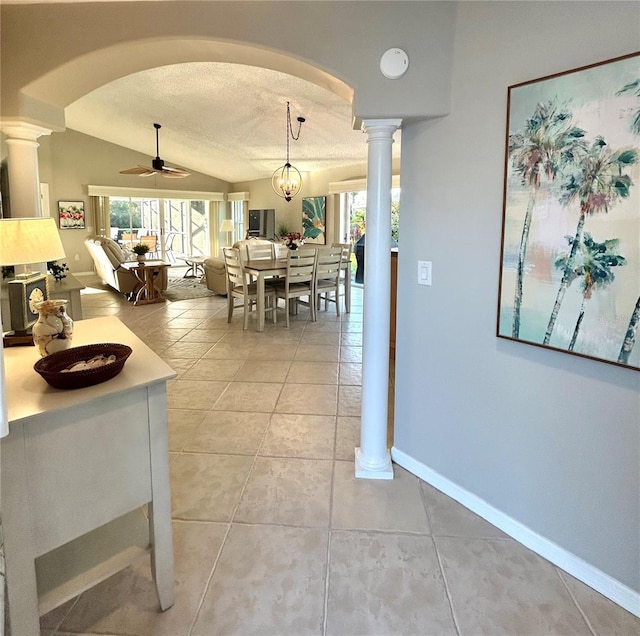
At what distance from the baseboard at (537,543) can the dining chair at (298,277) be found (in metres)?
3.39

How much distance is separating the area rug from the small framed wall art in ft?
8.04

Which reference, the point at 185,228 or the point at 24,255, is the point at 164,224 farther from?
the point at 24,255

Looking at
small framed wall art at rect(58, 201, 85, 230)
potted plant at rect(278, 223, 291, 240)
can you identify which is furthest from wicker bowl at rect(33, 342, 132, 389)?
small framed wall art at rect(58, 201, 85, 230)

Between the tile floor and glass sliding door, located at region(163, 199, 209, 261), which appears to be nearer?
the tile floor

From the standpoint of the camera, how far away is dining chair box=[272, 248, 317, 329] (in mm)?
5473

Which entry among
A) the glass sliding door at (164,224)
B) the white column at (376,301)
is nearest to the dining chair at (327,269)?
the white column at (376,301)

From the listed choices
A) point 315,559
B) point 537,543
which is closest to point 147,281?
point 315,559

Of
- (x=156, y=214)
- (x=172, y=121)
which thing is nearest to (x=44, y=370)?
(x=172, y=121)

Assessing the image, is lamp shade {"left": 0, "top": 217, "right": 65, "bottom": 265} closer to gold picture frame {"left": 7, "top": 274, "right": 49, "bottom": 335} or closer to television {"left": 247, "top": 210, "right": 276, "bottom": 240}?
gold picture frame {"left": 7, "top": 274, "right": 49, "bottom": 335}

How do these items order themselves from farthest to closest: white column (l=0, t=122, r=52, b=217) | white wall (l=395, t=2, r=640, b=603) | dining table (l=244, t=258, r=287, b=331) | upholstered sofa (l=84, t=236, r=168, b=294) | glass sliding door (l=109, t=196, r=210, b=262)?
glass sliding door (l=109, t=196, r=210, b=262) → upholstered sofa (l=84, t=236, r=168, b=294) → dining table (l=244, t=258, r=287, b=331) → white column (l=0, t=122, r=52, b=217) → white wall (l=395, t=2, r=640, b=603)

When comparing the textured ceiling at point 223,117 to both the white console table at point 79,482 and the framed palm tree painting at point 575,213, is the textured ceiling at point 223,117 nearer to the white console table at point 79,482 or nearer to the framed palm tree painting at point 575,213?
the framed palm tree painting at point 575,213

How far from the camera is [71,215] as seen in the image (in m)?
9.66

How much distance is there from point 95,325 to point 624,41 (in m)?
2.31

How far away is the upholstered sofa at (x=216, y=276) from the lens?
24.2 feet
